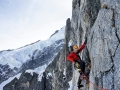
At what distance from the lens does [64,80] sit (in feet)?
179

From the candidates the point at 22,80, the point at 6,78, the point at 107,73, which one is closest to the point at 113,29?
the point at 107,73

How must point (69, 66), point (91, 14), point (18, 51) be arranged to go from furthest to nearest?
point (18, 51) → point (69, 66) → point (91, 14)

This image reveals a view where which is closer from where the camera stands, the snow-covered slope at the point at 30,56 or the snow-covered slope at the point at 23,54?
the snow-covered slope at the point at 30,56

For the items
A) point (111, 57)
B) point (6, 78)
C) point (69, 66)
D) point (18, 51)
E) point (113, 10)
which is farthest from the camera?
point (18, 51)

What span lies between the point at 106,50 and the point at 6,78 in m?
124

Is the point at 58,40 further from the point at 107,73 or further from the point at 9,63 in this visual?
the point at 107,73

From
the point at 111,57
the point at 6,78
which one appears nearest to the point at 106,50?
the point at 111,57

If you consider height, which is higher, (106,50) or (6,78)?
(6,78)

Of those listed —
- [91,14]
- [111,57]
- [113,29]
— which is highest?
[91,14]

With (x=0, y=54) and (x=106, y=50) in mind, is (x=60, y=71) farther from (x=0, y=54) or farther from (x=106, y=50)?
(x=0, y=54)

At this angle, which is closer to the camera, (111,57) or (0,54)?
(111,57)

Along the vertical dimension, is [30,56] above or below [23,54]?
below

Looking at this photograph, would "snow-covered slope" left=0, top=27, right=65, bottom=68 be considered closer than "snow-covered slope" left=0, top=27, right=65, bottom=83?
No

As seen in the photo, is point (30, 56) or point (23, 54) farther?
point (23, 54)
